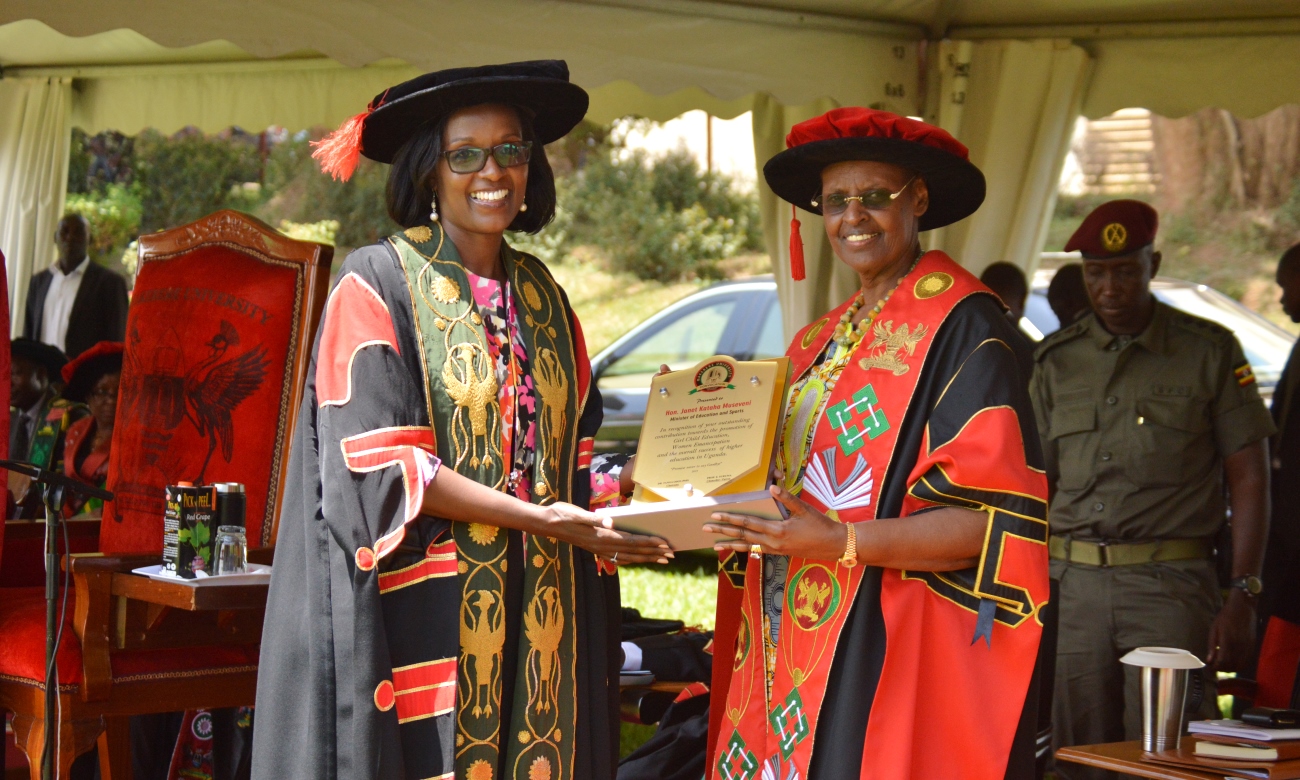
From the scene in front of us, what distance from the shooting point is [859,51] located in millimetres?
5684

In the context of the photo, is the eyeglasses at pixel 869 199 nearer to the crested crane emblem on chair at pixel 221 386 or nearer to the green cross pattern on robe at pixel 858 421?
the green cross pattern on robe at pixel 858 421

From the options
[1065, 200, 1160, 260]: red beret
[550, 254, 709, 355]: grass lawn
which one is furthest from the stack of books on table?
Result: [550, 254, 709, 355]: grass lawn

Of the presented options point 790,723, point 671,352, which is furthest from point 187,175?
A: point 790,723

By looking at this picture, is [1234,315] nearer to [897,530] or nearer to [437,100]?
[897,530]

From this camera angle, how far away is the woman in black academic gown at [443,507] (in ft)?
8.48

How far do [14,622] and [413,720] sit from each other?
191cm

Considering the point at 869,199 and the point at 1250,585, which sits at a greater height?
the point at 869,199

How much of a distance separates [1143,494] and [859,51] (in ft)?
7.28

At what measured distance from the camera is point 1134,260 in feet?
15.3

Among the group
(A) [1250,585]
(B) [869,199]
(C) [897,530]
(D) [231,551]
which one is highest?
(B) [869,199]

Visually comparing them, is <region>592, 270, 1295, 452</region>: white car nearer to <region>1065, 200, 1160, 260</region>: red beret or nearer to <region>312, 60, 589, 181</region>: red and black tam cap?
<region>1065, 200, 1160, 260</region>: red beret

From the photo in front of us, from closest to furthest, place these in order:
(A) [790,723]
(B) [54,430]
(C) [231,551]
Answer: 1. (A) [790,723]
2. (C) [231,551]
3. (B) [54,430]

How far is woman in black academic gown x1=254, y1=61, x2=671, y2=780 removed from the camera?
8.48 ft

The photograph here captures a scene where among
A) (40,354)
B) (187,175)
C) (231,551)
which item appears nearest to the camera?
(231,551)
